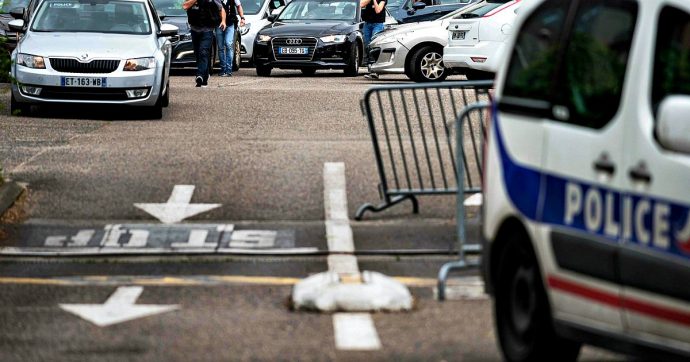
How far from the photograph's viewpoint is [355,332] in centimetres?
818

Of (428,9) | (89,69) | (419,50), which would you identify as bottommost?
(428,9)

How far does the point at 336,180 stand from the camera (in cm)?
1413

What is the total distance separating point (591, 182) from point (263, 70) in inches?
983

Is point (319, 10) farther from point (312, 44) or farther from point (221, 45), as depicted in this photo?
point (221, 45)

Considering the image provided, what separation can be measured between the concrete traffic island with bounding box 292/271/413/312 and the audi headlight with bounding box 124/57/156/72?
36.2 feet

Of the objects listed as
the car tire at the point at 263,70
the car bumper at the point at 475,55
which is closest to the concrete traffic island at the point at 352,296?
the car bumper at the point at 475,55

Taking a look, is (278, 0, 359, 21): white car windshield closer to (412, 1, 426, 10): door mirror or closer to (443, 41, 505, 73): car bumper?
(412, 1, 426, 10): door mirror

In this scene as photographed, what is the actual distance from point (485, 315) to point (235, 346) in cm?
149

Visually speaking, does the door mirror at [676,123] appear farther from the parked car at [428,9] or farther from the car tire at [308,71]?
the parked car at [428,9]

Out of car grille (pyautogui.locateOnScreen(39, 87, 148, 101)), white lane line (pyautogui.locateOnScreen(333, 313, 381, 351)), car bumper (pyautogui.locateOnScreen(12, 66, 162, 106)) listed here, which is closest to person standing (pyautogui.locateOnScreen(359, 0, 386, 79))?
car bumper (pyautogui.locateOnScreen(12, 66, 162, 106))

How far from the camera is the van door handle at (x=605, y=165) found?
20.0ft

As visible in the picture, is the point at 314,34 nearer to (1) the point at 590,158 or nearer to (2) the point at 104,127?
(2) the point at 104,127

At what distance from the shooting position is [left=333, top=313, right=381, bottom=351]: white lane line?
7794mm

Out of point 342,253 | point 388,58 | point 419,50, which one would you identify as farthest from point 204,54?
point 342,253
